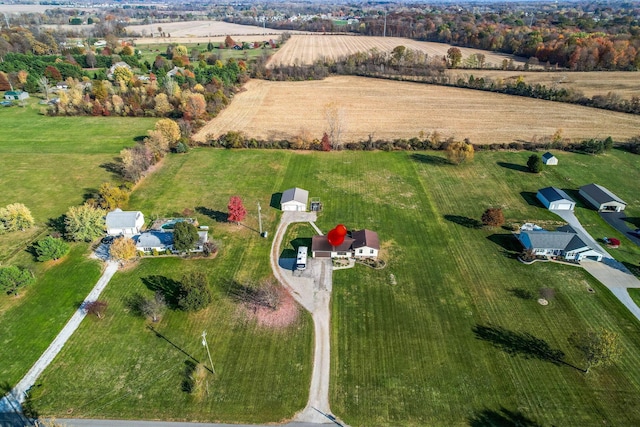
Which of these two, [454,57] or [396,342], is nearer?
[396,342]

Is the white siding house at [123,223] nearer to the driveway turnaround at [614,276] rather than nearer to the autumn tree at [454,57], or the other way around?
the driveway turnaround at [614,276]

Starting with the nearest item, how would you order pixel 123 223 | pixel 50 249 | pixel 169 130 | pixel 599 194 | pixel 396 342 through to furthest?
1. pixel 396 342
2. pixel 50 249
3. pixel 123 223
4. pixel 599 194
5. pixel 169 130

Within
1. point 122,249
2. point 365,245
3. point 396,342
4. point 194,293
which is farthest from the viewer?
point 365,245

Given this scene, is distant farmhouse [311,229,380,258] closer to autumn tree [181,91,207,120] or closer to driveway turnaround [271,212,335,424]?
driveway turnaround [271,212,335,424]

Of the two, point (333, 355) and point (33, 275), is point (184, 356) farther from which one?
point (33, 275)

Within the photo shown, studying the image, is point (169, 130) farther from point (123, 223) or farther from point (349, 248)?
point (349, 248)

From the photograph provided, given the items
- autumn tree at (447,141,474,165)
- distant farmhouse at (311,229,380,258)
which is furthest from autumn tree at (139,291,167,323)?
autumn tree at (447,141,474,165)

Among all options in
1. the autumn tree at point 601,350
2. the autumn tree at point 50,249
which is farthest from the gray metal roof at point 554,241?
the autumn tree at point 50,249

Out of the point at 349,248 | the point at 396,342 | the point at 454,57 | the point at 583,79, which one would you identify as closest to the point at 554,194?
the point at 349,248
